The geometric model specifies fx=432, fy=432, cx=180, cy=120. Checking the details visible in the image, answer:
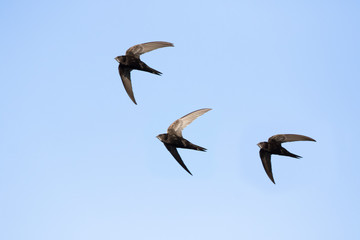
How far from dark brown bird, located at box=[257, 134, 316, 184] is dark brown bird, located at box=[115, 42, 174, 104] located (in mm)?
6132

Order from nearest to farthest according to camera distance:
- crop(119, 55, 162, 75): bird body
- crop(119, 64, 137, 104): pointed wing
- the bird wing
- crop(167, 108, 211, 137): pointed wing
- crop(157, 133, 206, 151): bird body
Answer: crop(167, 108, 211, 137): pointed wing < crop(157, 133, 206, 151): bird body < crop(119, 55, 162, 75): bird body < crop(119, 64, 137, 104): pointed wing < the bird wing

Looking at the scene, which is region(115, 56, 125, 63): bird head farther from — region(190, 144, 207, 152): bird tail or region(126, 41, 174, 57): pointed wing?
region(190, 144, 207, 152): bird tail

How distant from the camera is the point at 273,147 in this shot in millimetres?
20531

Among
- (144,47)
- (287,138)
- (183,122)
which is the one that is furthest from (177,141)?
(287,138)

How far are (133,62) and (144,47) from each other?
91cm

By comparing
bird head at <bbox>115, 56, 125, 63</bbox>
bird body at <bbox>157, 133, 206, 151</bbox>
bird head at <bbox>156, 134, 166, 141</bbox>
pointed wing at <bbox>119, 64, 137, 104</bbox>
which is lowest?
bird body at <bbox>157, 133, 206, 151</bbox>

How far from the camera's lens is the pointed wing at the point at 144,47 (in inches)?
774

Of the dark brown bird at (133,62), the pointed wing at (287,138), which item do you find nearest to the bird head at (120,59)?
the dark brown bird at (133,62)

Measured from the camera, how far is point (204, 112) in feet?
64.4

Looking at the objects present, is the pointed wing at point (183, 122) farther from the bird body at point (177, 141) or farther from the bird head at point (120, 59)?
the bird head at point (120, 59)

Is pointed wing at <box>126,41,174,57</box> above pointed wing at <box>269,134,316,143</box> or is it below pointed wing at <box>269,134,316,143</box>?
above

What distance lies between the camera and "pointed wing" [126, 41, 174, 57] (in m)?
19.7

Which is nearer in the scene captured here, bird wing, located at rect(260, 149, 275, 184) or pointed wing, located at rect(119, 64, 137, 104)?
pointed wing, located at rect(119, 64, 137, 104)

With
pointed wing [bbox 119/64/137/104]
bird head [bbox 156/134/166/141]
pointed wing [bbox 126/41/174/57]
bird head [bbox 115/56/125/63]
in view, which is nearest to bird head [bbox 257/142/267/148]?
bird head [bbox 156/134/166/141]
